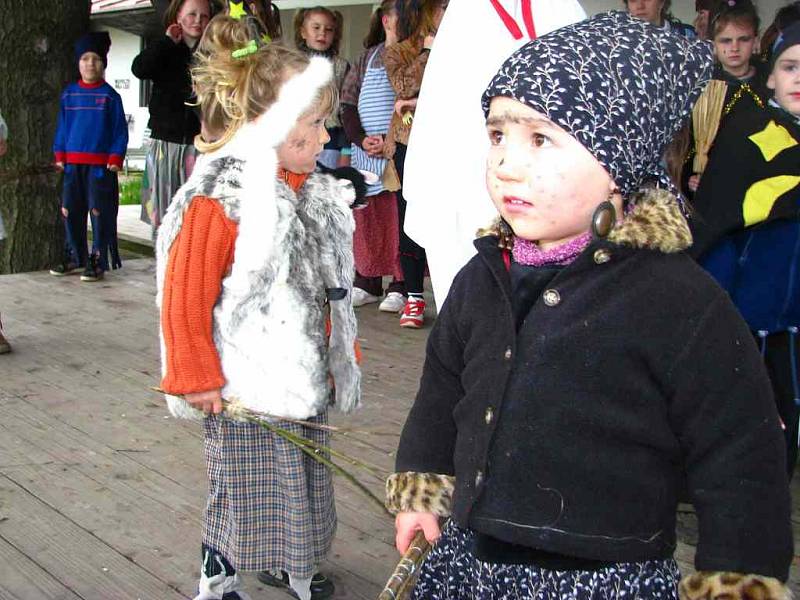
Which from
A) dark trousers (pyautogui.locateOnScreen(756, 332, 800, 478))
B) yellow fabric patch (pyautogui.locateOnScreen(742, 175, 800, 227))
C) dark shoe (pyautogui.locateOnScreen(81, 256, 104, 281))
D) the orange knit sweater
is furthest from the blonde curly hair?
dark shoe (pyautogui.locateOnScreen(81, 256, 104, 281))

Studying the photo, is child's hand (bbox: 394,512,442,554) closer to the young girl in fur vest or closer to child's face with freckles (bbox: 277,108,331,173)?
the young girl in fur vest

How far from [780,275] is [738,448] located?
1.75m

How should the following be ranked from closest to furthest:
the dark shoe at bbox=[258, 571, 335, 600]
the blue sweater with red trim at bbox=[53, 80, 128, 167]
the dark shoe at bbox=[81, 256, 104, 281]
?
the dark shoe at bbox=[258, 571, 335, 600] → the blue sweater with red trim at bbox=[53, 80, 128, 167] → the dark shoe at bbox=[81, 256, 104, 281]

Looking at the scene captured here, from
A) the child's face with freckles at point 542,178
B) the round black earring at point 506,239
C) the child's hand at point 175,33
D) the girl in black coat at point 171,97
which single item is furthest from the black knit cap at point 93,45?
the child's face with freckles at point 542,178

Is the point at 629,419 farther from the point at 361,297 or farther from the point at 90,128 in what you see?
the point at 90,128

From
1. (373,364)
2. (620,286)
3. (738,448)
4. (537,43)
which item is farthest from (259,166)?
(373,364)

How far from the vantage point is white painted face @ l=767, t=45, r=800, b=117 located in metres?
3.17

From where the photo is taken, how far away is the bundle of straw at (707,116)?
3324 millimetres

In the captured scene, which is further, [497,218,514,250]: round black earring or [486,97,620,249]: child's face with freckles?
[497,218,514,250]: round black earring

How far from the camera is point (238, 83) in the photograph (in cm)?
283

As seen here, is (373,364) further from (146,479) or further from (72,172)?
(72,172)

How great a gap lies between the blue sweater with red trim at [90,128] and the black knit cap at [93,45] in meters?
0.28

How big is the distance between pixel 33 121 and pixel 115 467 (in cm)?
512

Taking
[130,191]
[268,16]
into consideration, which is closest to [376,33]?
[268,16]
